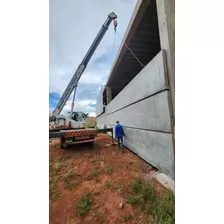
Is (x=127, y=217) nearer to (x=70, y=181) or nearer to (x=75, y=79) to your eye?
(x=70, y=181)

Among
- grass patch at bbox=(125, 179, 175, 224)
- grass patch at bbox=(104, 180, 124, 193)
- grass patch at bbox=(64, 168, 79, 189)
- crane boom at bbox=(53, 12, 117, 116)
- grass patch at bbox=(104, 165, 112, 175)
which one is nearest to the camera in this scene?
grass patch at bbox=(125, 179, 175, 224)

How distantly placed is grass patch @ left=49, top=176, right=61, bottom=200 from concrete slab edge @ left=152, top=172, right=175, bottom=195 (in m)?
2.26

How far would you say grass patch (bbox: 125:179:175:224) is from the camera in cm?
189

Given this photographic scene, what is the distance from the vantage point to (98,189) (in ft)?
9.68

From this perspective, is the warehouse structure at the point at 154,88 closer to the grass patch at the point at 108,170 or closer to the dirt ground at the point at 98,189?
the dirt ground at the point at 98,189

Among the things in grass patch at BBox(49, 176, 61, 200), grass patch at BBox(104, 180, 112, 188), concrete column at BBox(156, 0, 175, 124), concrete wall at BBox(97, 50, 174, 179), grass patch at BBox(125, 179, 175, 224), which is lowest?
grass patch at BBox(49, 176, 61, 200)

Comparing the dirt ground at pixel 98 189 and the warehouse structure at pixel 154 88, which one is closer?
the dirt ground at pixel 98 189

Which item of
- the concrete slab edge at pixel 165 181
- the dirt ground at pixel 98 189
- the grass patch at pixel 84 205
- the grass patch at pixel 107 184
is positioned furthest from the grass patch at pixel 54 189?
the concrete slab edge at pixel 165 181

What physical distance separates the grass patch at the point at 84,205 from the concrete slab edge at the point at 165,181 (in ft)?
5.26

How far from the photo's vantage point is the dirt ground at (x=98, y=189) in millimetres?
2150

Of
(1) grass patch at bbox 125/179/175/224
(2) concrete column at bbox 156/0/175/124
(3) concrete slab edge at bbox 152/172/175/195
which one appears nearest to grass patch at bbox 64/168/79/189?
(1) grass patch at bbox 125/179/175/224

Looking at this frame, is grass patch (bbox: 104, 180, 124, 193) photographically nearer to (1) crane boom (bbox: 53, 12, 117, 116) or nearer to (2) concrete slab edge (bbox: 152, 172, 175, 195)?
(2) concrete slab edge (bbox: 152, 172, 175, 195)

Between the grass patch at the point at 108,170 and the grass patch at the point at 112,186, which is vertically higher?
the grass patch at the point at 108,170
